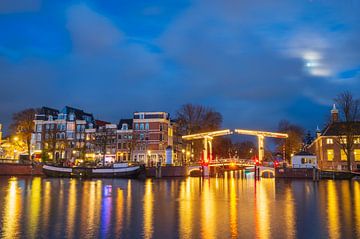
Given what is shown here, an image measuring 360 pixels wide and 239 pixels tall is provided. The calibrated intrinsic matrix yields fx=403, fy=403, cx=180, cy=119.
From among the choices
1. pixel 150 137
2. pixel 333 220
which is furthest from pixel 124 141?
pixel 333 220

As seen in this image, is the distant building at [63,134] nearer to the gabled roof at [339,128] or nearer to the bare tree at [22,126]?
the bare tree at [22,126]

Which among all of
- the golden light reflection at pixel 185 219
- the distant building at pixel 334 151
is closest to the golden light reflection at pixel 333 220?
the golden light reflection at pixel 185 219

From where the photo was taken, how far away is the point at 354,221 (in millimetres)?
20188

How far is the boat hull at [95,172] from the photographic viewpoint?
70812 millimetres

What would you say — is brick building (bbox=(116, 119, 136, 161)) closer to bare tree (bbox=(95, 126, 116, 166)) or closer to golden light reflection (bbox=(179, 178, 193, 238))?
bare tree (bbox=(95, 126, 116, 166))

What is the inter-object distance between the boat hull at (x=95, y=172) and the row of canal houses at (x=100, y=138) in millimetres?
16143

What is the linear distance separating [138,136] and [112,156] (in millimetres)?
9273

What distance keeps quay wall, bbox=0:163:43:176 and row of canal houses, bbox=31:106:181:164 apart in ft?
40.7

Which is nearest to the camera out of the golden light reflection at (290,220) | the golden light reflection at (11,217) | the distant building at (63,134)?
the golden light reflection at (11,217)

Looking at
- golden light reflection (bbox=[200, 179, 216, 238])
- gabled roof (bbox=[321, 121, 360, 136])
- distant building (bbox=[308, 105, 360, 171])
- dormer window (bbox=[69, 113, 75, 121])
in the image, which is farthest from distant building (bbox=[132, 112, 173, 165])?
golden light reflection (bbox=[200, 179, 216, 238])

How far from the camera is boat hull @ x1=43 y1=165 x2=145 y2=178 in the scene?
70812 millimetres

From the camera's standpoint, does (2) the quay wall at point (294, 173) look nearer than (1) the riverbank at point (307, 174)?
No

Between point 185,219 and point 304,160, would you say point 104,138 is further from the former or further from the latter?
point 185,219

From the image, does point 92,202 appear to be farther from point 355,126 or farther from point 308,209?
point 355,126
